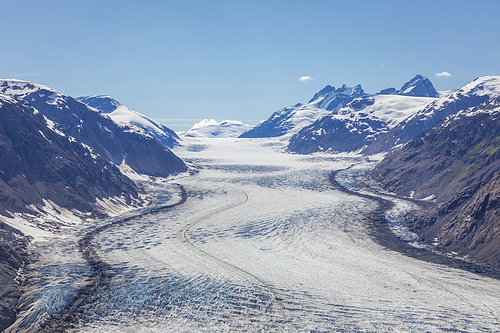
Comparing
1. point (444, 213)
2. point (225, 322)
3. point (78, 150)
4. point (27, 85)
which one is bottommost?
point (225, 322)

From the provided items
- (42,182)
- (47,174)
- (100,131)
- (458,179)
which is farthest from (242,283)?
(100,131)

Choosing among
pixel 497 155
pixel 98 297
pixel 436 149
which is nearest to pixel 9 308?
pixel 98 297

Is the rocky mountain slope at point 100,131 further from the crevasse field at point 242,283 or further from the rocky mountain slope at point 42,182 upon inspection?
the crevasse field at point 242,283

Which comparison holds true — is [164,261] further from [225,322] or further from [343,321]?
[343,321]

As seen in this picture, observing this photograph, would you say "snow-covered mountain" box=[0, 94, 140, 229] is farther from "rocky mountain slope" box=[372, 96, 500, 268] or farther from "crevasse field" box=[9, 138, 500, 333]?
"rocky mountain slope" box=[372, 96, 500, 268]

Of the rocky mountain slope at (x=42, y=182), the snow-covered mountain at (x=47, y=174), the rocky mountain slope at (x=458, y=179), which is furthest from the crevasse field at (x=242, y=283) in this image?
the rocky mountain slope at (x=458, y=179)

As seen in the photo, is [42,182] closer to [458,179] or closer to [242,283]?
[242,283]

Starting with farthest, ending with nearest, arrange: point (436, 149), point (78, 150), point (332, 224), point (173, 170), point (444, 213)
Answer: point (173, 170), point (436, 149), point (78, 150), point (332, 224), point (444, 213)

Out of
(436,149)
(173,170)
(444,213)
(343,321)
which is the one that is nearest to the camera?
(343,321)
